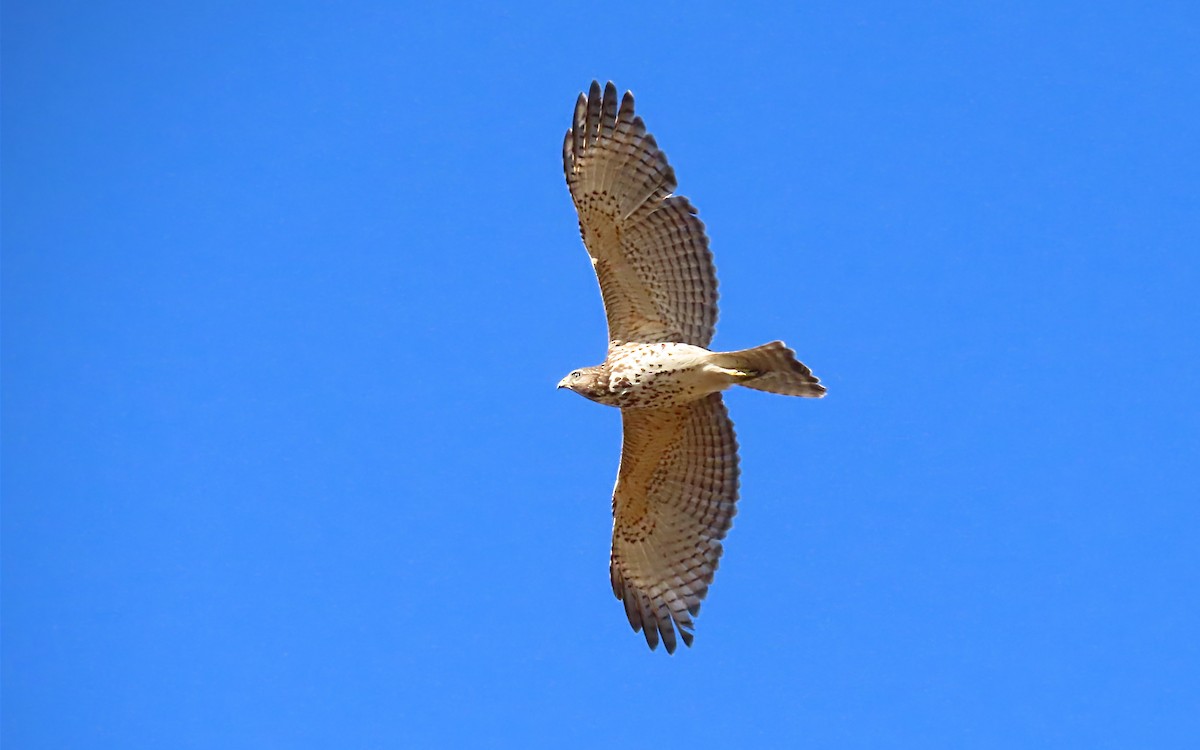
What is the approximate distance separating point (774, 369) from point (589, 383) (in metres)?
1.41

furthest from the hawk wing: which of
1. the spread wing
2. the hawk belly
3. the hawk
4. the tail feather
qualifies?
the spread wing

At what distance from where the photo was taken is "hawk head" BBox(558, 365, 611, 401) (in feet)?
42.4

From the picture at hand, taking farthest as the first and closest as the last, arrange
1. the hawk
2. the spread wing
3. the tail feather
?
the spread wing < the hawk < the tail feather

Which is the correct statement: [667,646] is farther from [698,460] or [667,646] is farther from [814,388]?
[814,388]

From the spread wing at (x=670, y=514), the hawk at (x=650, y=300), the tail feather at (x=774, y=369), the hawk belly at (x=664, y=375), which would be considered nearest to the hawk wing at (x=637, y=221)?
the hawk at (x=650, y=300)

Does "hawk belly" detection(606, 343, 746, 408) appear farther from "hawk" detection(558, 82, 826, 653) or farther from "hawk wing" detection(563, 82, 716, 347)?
"hawk wing" detection(563, 82, 716, 347)

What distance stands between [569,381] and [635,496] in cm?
141

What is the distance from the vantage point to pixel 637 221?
12883 mm

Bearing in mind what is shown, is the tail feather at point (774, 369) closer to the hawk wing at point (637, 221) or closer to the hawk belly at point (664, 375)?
the hawk belly at point (664, 375)

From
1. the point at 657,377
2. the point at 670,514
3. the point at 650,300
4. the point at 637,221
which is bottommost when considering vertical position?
the point at 670,514

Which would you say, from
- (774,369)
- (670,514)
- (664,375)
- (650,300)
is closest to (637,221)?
(650,300)

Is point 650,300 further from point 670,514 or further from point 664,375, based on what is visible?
point 670,514

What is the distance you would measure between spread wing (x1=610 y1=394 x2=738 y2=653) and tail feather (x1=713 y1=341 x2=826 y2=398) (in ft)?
2.84

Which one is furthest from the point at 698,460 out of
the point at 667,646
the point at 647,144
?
the point at 647,144
